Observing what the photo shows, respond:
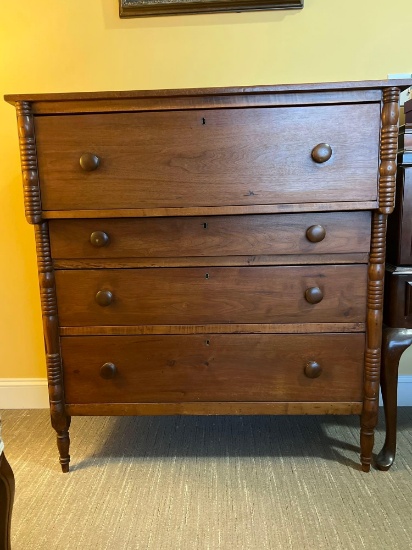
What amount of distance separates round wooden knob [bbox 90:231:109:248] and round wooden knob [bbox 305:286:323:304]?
0.66m

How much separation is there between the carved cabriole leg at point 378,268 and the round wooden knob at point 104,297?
836mm

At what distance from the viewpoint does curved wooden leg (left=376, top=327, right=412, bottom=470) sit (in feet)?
4.66

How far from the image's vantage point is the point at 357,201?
1259 mm

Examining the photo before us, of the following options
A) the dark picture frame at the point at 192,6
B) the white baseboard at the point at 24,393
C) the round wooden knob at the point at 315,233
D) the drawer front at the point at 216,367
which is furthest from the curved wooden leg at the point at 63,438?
the dark picture frame at the point at 192,6

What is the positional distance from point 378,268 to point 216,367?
0.61m

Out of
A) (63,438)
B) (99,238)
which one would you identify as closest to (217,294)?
(99,238)

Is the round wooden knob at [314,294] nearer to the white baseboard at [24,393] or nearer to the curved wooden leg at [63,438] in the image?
the curved wooden leg at [63,438]

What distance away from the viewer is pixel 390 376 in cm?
144

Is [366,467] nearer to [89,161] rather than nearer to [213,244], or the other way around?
[213,244]

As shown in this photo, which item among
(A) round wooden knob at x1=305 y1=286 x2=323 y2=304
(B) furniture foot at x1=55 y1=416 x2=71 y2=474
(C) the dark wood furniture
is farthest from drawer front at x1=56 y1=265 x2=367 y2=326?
(B) furniture foot at x1=55 y1=416 x2=71 y2=474

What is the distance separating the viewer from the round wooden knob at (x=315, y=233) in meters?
1.29

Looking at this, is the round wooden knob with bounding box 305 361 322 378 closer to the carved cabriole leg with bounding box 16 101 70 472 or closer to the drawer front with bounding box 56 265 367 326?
the drawer front with bounding box 56 265 367 326

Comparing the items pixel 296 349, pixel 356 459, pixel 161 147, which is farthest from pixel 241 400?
pixel 161 147

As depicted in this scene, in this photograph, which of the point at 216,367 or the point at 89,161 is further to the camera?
the point at 216,367
